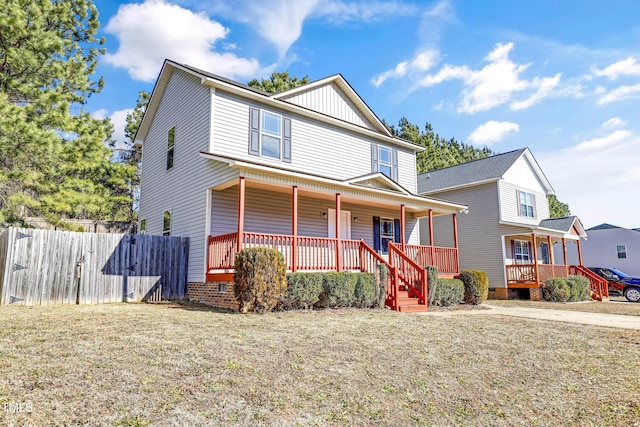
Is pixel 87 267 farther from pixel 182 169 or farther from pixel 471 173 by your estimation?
pixel 471 173

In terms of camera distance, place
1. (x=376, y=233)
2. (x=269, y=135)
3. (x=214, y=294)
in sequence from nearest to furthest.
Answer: (x=214, y=294) < (x=269, y=135) < (x=376, y=233)

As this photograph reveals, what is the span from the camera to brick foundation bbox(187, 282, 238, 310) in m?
10.7

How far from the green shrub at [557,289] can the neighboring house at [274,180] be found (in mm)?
6401

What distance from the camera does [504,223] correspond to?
21656 millimetres

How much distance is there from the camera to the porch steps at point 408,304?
11.9 meters

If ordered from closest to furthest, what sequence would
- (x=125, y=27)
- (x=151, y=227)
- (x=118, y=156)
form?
(x=151, y=227), (x=125, y=27), (x=118, y=156)

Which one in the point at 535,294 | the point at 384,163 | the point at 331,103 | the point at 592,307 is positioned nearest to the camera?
Result: the point at 592,307

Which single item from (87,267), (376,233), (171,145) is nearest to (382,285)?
(376,233)

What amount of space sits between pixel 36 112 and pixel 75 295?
28.5 feet

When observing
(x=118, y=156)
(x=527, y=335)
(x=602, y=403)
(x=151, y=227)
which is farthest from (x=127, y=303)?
(x=118, y=156)

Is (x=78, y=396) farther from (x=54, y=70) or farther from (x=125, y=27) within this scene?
(x=125, y=27)

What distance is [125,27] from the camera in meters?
18.1

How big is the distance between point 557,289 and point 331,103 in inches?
539

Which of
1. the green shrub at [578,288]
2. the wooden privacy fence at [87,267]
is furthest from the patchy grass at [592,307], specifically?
the wooden privacy fence at [87,267]
